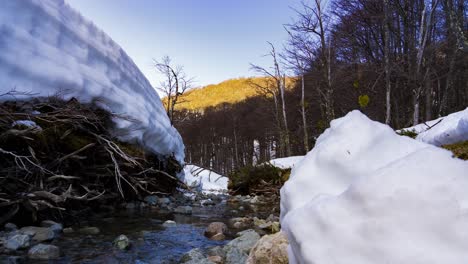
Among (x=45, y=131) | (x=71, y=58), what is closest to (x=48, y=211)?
(x=45, y=131)

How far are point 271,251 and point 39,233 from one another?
2.17 meters

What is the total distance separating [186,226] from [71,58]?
2550 millimetres

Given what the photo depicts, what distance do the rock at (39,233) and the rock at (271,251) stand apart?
193 centimetres

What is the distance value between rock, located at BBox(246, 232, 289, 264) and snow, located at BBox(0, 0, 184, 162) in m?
2.79

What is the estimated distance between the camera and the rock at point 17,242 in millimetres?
2399

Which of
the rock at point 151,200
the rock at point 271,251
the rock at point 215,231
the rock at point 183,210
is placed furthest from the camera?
the rock at point 151,200

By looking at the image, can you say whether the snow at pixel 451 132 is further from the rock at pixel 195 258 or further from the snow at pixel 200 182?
the snow at pixel 200 182

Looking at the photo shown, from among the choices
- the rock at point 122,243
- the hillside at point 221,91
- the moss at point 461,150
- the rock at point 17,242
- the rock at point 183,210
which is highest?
the hillside at point 221,91

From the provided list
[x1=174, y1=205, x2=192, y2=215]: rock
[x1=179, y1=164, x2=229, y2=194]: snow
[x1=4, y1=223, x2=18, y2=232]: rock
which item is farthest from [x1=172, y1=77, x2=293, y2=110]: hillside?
[x1=4, y1=223, x2=18, y2=232]: rock

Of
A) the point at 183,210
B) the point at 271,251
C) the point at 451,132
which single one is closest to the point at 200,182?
the point at 183,210

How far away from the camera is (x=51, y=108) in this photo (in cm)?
359

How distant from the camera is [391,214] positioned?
85 centimetres

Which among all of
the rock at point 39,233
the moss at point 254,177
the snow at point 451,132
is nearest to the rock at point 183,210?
the rock at point 39,233

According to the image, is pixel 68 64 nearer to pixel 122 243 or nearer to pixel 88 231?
pixel 88 231
